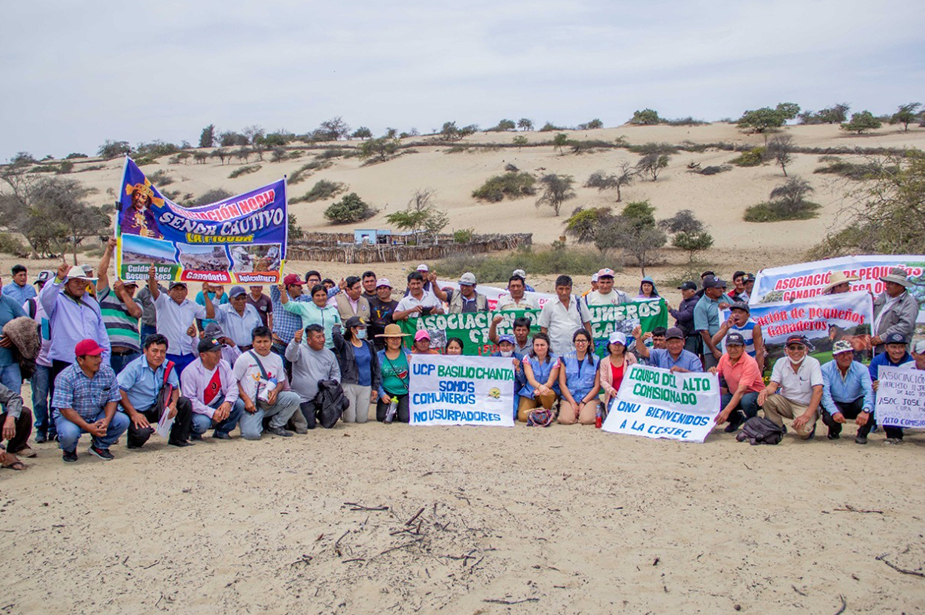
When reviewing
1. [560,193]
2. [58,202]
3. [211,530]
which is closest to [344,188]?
[560,193]

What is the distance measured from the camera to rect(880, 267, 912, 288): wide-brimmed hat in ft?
24.7

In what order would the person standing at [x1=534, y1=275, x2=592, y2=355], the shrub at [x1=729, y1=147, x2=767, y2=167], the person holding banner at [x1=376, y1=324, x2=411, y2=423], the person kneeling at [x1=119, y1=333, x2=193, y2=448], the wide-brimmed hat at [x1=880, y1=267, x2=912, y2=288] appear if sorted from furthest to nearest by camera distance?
the shrub at [x1=729, y1=147, x2=767, y2=167], the person standing at [x1=534, y1=275, x2=592, y2=355], the person holding banner at [x1=376, y1=324, x2=411, y2=423], the wide-brimmed hat at [x1=880, y1=267, x2=912, y2=288], the person kneeling at [x1=119, y1=333, x2=193, y2=448]

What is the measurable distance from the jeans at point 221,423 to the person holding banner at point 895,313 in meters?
6.79

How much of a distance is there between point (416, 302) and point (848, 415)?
501 centimetres

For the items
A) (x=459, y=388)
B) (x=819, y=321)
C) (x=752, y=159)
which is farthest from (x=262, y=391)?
(x=752, y=159)

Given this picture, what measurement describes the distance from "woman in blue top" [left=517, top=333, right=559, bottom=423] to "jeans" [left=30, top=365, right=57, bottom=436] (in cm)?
503

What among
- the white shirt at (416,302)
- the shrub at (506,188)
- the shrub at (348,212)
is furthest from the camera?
the shrub at (506,188)

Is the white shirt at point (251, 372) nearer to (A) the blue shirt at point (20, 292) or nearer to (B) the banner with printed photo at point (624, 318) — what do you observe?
(B) the banner with printed photo at point (624, 318)

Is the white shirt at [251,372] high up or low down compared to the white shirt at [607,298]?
down

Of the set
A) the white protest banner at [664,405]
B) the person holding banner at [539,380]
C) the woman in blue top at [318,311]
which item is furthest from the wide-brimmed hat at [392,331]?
the white protest banner at [664,405]

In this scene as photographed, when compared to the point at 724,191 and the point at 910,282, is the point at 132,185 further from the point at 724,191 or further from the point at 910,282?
the point at 724,191

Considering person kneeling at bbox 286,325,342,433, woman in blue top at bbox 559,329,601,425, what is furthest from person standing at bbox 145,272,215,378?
woman in blue top at bbox 559,329,601,425

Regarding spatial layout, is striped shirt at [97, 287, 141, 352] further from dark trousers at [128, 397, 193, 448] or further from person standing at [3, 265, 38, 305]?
person standing at [3, 265, 38, 305]

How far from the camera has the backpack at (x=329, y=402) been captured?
7.74m
